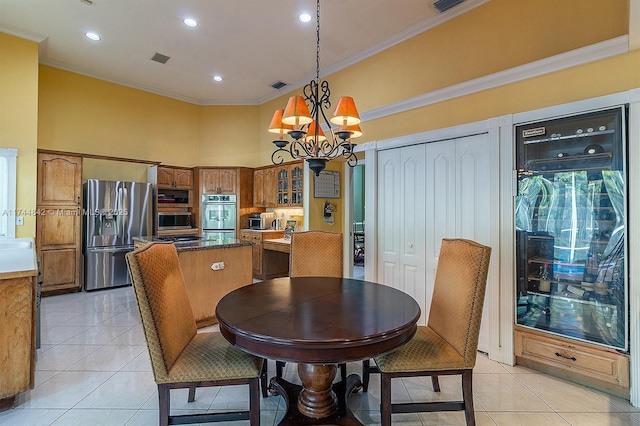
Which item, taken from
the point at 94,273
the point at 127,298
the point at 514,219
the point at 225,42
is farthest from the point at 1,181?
the point at 514,219

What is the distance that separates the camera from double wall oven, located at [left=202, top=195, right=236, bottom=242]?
20.8 feet

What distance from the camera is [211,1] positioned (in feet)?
11.2

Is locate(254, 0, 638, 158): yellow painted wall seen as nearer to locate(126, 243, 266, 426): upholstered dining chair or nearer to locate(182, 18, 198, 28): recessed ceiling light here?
locate(182, 18, 198, 28): recessed ceiling light

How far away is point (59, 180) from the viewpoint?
4750mm

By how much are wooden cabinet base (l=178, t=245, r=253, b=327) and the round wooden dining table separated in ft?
4.94

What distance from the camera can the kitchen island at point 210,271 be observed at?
3.51 metres

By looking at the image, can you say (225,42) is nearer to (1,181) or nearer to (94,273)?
(1,181)

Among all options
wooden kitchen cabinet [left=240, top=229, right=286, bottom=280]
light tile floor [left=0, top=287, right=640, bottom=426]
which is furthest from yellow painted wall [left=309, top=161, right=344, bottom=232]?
light tile floor [left=0, top=287, right=640, bottom=426]

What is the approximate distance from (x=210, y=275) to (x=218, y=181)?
3.12m

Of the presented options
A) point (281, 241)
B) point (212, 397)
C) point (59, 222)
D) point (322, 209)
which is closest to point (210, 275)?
point (212, 397)

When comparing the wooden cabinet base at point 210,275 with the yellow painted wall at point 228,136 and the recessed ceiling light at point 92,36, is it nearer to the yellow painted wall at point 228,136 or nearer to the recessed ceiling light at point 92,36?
the yellow painted wall at point 228,136

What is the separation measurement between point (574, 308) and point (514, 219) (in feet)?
2.72

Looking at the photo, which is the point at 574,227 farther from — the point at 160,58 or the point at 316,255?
the point at 160,58

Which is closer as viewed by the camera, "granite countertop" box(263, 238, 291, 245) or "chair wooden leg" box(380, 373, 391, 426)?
"chair wooden leg" box(380, 373, 391, 426)
